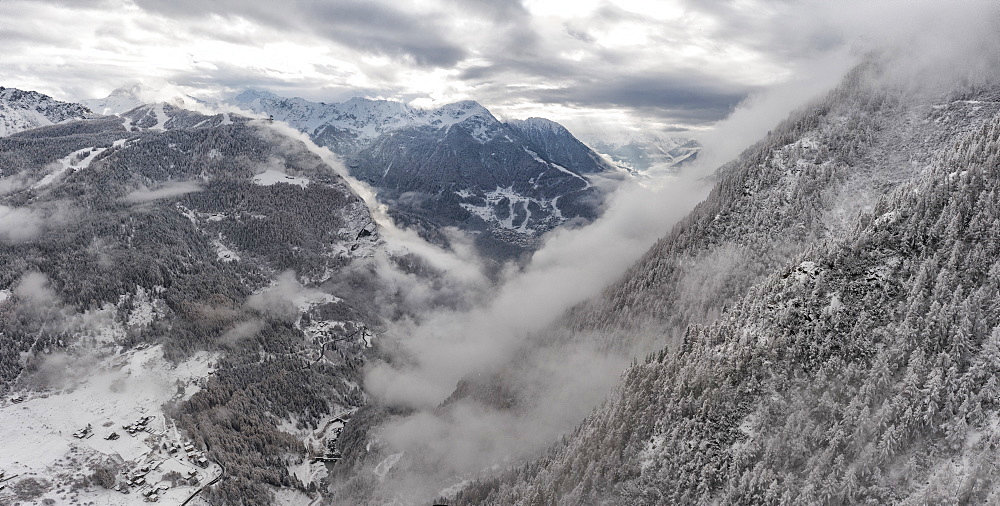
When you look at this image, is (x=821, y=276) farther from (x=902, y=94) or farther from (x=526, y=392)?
(x=526, y=392)

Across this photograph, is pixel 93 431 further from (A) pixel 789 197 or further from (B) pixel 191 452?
(A) pixel 789 197

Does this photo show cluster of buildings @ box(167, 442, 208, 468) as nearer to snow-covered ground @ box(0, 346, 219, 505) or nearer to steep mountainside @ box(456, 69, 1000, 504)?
snow-covered ground @ box(0, 346, 219, 505)

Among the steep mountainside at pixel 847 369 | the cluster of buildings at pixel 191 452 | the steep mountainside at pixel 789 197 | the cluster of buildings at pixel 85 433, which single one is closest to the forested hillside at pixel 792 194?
the steep mountainside at pixel 789 197

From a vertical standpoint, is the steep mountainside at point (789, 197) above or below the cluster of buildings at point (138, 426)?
above

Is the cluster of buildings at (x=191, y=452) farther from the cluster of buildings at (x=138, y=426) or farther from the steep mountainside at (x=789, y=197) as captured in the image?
the steep mountainside at (x=789, y=197)

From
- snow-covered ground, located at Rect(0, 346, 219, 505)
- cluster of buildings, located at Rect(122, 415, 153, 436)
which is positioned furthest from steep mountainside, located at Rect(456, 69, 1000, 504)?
cluster of buildings, located at Rect(122, 415, 153, 436)

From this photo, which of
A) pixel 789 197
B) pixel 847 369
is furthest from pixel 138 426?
pixel 789 197

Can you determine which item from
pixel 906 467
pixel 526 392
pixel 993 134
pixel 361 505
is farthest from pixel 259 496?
pixel 993 134
